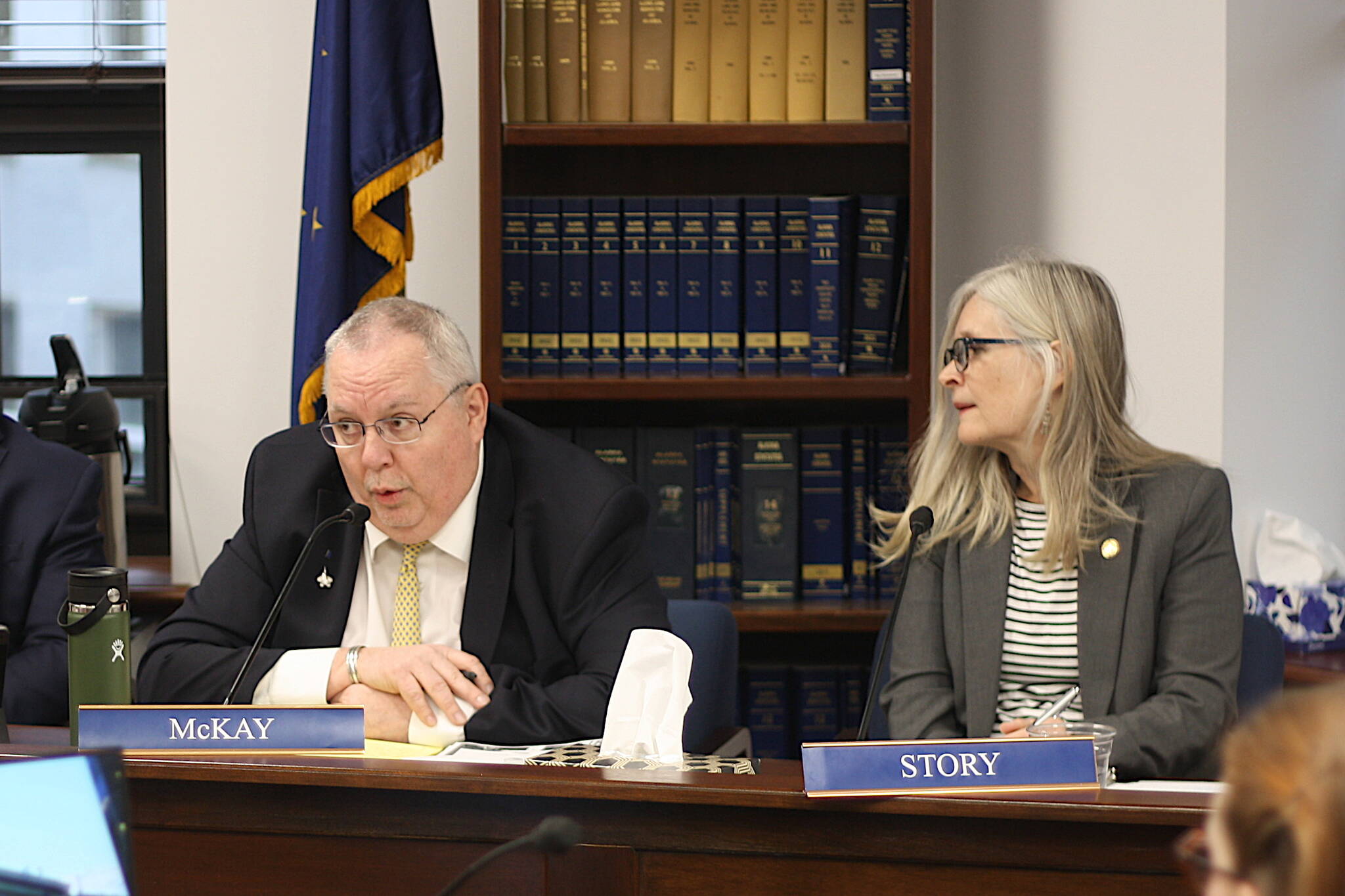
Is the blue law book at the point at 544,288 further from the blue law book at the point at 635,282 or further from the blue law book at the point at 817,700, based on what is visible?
the blue law book at the point at 817,700

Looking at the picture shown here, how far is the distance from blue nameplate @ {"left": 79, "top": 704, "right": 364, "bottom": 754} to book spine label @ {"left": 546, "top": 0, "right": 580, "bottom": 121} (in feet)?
5.39

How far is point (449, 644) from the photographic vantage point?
6.84 ft

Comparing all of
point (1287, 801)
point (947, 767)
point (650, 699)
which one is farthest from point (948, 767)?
point (1287, 801)

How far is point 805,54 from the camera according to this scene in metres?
2.79

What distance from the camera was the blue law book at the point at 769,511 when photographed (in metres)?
2.84

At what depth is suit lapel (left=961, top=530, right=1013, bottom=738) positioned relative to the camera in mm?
1979

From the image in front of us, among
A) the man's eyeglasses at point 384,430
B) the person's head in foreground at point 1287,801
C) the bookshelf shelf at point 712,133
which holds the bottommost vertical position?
the person's head in foreground at point 1287,801

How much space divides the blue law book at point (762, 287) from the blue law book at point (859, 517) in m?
0.24

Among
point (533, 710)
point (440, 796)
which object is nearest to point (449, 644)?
point (533, 710)

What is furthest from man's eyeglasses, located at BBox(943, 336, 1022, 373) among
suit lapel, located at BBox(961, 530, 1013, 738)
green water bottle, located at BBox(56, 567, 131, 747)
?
green water bottle, located at BBox(56, 567, 131, 747)

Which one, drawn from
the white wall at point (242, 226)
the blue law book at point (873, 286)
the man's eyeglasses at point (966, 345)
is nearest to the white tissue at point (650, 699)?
the man's eyeglasses at point (966, 345)

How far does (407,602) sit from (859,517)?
1120 mm

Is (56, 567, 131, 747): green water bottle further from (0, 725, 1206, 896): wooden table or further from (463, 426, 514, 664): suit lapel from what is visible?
(463, 426, 514, 664): suit lapel

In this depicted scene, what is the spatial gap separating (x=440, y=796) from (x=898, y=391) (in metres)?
1.64
